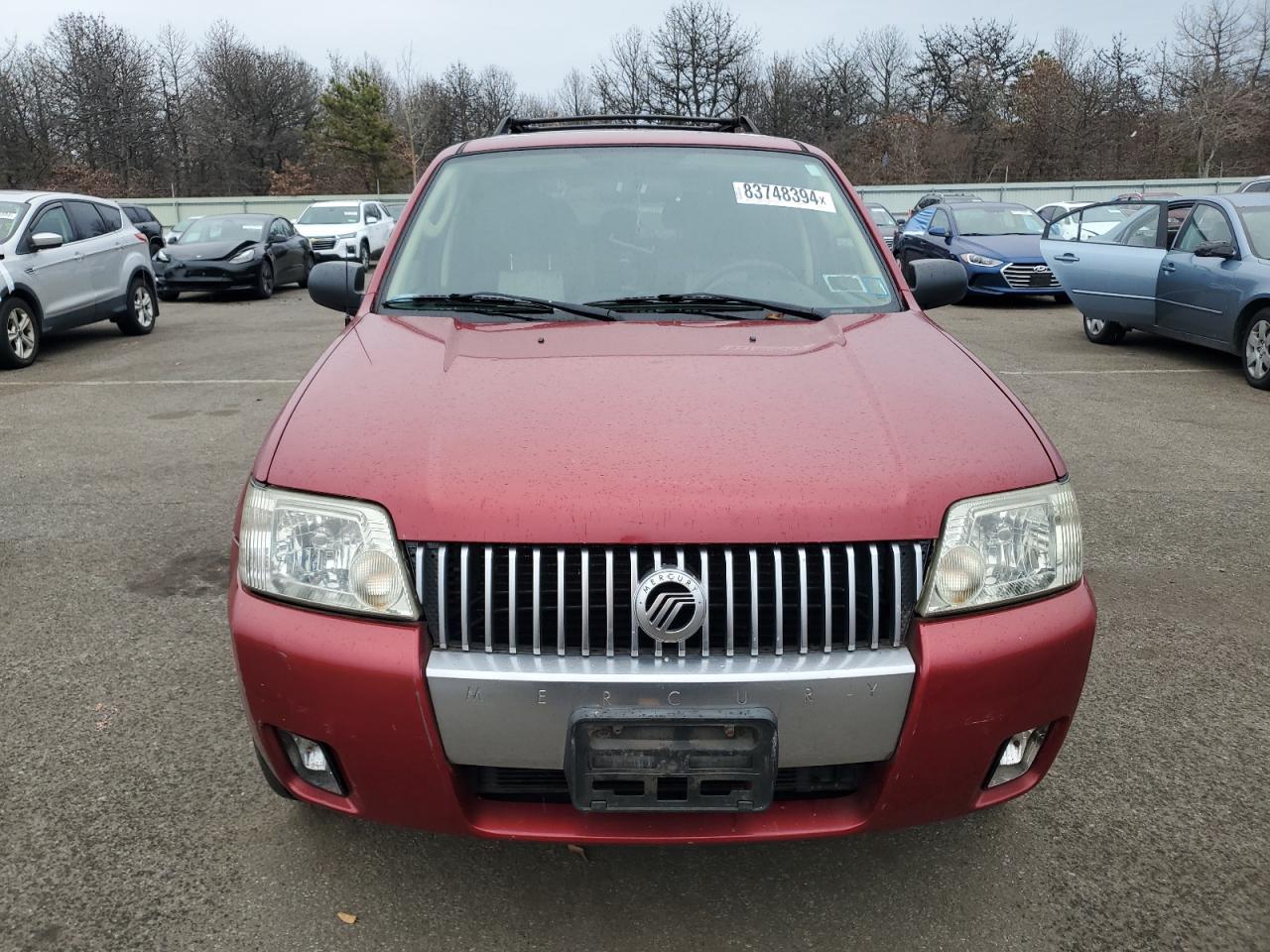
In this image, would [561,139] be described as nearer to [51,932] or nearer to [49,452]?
[51,932]

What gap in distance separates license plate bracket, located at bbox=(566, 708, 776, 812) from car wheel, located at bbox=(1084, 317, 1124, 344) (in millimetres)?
10380

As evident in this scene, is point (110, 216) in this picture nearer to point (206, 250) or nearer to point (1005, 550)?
point (206, 250)

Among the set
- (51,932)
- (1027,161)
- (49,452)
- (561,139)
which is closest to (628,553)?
(51,932)

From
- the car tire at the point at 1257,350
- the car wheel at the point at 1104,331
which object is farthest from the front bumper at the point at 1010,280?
the car tire at the point at 1257,350

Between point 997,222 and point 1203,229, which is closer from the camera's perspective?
point 1203,229

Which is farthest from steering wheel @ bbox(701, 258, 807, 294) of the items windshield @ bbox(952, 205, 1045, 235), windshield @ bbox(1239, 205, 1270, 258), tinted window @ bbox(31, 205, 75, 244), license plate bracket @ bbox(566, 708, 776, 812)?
windshield @ bbox(952, 205, 1045, 235)

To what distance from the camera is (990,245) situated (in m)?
14.9

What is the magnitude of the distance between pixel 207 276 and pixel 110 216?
15.1ft

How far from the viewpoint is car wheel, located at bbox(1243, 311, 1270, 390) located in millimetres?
8250

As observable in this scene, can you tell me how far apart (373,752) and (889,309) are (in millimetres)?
1974

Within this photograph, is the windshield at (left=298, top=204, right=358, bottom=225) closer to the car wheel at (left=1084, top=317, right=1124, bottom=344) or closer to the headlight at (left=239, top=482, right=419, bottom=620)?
the car wheel at (left=1084, top=317, right=1124, bottom=344)

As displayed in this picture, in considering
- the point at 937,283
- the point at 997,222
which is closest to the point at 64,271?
the point at 937,283

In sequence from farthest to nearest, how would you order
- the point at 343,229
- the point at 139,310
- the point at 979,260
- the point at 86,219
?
1. the point at 343,229
2. the point at 979,260
3. the point at 139,310
4. the point at 86,219

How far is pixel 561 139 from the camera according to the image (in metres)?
3.57
